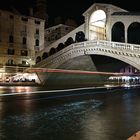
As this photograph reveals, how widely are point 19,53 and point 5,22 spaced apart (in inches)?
262

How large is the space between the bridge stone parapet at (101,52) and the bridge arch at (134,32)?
221 inches

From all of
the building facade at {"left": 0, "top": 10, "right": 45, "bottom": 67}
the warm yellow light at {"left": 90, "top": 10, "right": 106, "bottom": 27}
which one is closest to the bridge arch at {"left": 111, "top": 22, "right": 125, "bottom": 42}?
the warm yellow light at {"left": 90, "top": 10, "right": 106, "bottom": 27}

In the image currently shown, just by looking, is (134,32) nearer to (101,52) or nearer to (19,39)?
(101,52)

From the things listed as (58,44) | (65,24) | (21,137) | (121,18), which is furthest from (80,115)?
(65,24)

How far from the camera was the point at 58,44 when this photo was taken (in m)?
52.6

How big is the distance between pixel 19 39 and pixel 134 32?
25.5 m

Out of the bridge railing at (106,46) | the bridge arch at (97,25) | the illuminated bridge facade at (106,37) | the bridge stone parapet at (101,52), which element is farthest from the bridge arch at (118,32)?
the bridge stone parapet at (101,52)

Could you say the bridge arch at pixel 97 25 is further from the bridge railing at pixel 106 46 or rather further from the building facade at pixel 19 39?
the building facade at pixel 19 39

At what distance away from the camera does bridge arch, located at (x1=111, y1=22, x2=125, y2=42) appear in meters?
43.1

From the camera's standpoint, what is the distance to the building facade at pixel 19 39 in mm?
55906

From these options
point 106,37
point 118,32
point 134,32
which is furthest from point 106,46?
point 118,32

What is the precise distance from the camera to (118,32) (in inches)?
1736

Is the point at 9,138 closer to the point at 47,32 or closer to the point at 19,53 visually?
the point at 19,53

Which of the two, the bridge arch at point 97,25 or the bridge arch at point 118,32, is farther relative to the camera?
the bridge arch at point 97,25
